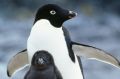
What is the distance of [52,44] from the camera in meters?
2.16

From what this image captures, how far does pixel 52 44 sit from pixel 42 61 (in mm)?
301

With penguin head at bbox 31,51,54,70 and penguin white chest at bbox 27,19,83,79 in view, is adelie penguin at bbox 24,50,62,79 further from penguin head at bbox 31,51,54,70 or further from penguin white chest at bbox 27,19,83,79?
penguin white chest at bbox 27,19,83,79

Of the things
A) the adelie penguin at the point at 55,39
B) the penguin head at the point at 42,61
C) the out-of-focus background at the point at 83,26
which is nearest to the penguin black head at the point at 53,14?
the adelie penguin at the point at 55,39

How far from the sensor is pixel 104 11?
514 cm

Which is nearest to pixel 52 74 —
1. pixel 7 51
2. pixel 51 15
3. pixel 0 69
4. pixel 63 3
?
pixel 51 15

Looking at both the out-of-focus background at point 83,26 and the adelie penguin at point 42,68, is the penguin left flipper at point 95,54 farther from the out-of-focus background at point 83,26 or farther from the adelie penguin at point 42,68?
the out-of-focus background at point 83,26

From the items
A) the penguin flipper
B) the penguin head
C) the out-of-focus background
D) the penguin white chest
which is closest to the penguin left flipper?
the penguin flipper

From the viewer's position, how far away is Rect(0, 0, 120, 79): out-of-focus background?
3.81 meters

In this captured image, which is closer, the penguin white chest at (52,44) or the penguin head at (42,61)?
the penguin head at (42,61)

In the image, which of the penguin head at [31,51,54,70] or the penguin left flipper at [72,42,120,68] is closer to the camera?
the penguin head at [31,51,54,70]

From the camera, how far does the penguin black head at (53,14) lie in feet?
7.23

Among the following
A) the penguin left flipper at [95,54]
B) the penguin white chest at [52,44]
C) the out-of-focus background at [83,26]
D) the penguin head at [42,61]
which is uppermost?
the penguin head at [42,61]

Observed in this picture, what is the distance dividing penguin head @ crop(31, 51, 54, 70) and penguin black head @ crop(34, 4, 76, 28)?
1.06 feet

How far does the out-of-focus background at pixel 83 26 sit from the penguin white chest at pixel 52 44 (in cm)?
127
